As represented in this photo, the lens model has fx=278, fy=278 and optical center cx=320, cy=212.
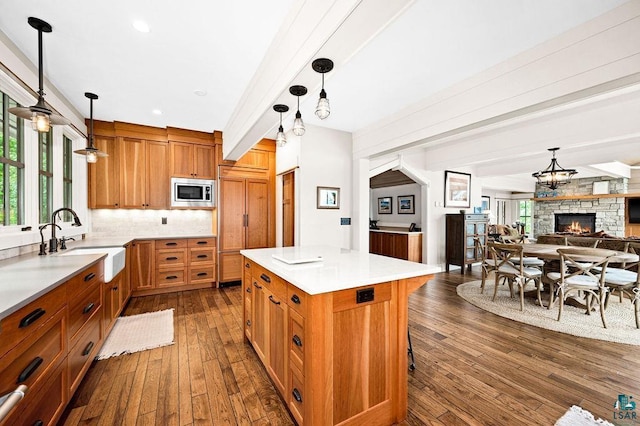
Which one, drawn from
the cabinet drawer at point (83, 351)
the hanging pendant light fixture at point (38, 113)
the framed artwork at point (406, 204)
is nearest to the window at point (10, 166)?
the hanging pendant light fixture at point (38, 113)

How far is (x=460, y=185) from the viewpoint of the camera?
264 inches

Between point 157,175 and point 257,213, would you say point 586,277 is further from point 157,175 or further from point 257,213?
point 157,175

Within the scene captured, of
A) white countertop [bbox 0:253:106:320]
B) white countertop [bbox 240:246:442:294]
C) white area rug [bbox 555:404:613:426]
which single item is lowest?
white area rug [bbox 555:404:613:426]

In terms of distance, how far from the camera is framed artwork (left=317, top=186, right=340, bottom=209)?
450 centimetres

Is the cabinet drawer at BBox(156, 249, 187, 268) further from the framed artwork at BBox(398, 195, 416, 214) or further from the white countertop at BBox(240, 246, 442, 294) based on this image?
the framed artwork at BBox(398, 195, 416, 214)

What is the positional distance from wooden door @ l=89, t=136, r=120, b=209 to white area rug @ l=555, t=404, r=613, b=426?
5.50 metres

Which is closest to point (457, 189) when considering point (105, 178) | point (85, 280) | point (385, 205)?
point (385, 205)

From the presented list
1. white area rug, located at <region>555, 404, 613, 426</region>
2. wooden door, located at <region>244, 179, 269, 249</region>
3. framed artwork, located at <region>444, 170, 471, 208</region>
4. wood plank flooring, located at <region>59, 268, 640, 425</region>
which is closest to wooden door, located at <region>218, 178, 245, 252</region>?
wooden door, located at <region>244, 179, 269, 249</region>

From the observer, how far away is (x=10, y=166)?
2465mm

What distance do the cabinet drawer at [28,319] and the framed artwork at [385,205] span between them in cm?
738

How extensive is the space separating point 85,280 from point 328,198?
3229 mm

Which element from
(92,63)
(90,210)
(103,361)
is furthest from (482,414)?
(90,210)

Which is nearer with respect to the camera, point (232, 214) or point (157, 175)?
point (157, 175)

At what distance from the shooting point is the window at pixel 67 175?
3609 mm
